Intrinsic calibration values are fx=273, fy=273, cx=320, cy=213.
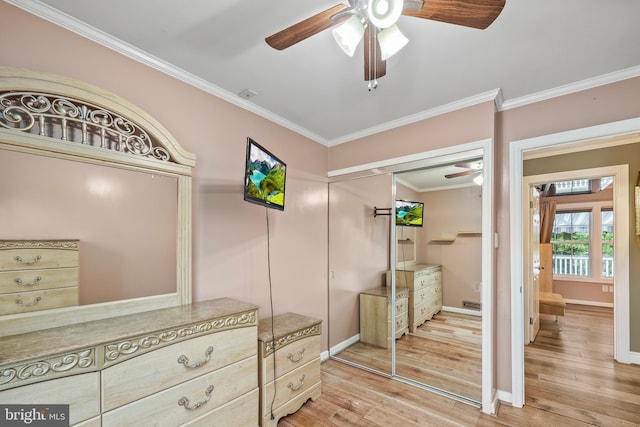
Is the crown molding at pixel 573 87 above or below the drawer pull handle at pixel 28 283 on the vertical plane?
above

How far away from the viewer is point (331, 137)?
3275 mm

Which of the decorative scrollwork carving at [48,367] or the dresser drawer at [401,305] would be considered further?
the dresser drawer at [401,305]

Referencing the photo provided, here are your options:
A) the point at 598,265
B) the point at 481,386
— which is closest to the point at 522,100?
the point at 481,386

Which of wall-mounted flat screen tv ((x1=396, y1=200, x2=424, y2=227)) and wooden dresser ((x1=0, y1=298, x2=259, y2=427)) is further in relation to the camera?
wall-mounted flat screen tv ((x1=396, y1=200, x2=424, y2=227))

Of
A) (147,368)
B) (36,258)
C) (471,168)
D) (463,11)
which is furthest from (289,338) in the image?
(463,11)

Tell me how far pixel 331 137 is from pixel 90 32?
7.37ft

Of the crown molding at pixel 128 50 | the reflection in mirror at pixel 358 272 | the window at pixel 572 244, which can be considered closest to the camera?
A: the crown molding at pixel 128 50

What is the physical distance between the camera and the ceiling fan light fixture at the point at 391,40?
1.24m

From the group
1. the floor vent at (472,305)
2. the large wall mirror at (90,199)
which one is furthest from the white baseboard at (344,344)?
the large wall mirror at (90,199)

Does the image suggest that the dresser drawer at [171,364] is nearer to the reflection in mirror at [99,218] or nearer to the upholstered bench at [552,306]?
the reflection in mirror at [99,218]

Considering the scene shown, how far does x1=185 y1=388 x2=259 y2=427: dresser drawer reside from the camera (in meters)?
1.60

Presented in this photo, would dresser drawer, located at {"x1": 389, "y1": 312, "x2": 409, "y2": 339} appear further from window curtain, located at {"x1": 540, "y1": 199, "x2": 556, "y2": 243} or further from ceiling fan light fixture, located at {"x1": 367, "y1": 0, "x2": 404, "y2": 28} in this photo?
window curtain, located at {"x1": 540, "y1": 199, "x2": 556, "y2": 243}

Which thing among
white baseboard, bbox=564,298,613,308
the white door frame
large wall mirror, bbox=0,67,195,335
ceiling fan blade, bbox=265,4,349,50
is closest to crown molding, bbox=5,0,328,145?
large wall mirror, bbox=0,67,195,335

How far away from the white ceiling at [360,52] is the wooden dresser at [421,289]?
1.58 m
